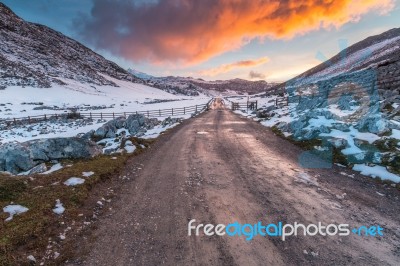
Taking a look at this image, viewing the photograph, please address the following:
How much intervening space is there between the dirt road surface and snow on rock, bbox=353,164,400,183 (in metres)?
0.55

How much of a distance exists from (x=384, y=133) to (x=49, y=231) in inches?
591

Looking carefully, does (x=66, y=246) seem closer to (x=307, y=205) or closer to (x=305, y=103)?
(x=307, y=205)

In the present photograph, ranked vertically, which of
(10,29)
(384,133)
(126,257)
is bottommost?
(126,257)

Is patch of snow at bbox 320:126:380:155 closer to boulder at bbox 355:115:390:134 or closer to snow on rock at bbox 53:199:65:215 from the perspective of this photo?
boulder at bbox 355:115:390:134

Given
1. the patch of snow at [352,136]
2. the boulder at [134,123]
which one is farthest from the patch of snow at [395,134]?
the boulder at [134,123]

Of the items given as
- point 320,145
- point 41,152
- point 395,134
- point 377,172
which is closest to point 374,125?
point 395,134

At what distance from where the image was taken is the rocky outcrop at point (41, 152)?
1345cm

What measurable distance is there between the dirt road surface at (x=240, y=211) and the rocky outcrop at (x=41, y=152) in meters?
3.31

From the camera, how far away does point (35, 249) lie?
228 inches

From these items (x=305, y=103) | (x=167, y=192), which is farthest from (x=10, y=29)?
(x=167, y=192)

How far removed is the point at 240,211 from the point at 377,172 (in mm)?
6770

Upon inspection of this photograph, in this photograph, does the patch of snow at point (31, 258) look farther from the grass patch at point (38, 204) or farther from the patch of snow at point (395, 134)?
the patch of snow at point (395, 134)

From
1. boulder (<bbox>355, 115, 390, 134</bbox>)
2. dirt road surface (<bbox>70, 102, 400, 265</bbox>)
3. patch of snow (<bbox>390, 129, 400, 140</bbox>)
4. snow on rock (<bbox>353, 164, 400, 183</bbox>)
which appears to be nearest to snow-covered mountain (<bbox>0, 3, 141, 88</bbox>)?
dirt road surface (<bbox>70, 102, 400, 265</bbox>)

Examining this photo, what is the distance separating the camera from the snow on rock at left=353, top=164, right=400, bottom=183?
33.1 feet
